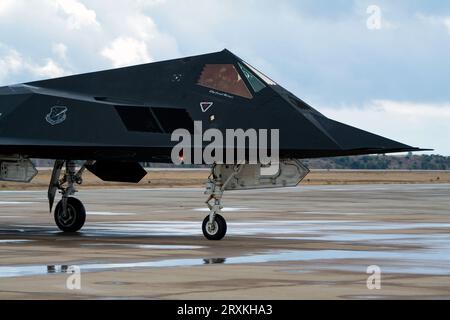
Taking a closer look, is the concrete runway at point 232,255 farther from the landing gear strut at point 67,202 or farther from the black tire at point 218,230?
the landing gear strut at point 67,202

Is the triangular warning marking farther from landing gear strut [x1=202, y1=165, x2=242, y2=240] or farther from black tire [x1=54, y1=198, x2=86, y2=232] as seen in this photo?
black tire [x1=54, y1=198, x2=86, y2=232]

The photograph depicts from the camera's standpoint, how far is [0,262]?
52.6ft

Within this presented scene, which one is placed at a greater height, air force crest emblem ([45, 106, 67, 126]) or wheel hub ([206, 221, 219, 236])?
air force crest emblem ([45, 106, 67, 126])

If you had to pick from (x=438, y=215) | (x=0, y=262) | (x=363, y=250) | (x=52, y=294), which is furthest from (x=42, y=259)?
(x=438, y=215)

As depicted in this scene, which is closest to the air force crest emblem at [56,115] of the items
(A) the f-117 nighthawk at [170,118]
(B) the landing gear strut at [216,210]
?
(A) the f-117 nighthawk at [170,118]

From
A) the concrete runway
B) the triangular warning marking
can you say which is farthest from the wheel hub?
the triangular warning marking

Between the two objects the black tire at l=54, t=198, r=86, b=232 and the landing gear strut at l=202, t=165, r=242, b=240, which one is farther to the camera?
the black tire at l=54, t=198, r=86, b=232

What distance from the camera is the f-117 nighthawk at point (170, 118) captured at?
19.9m

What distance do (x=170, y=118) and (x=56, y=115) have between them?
254 cm

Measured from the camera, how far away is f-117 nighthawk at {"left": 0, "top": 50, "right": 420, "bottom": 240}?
782 inches

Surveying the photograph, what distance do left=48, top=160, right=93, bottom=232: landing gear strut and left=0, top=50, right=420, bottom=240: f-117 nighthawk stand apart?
1.44m

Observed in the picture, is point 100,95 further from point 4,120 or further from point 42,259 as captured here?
point 42,259

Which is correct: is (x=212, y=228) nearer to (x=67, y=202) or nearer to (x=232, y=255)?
(x=232, y=255)

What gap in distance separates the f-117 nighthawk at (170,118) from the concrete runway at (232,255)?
61.5 inches
